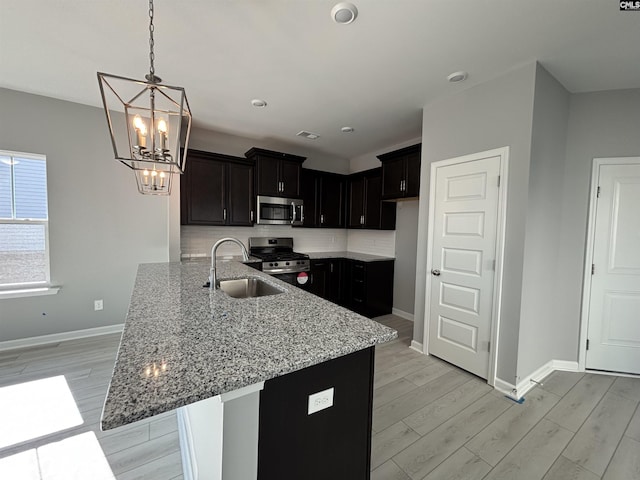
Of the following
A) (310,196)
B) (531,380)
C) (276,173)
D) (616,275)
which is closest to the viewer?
(531,380)

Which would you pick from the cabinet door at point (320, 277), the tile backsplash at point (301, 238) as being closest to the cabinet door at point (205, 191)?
the tile backsplash at point (301, 238)

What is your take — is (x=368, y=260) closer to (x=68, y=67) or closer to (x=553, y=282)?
(x=553, y=282)

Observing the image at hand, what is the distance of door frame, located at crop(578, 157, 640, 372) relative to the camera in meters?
2.55

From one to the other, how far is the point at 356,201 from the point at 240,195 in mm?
2025

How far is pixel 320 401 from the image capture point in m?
1.05

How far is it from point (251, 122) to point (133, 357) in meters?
3.36

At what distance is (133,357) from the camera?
0.85 m

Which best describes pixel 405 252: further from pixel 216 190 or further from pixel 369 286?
pixel 216 190

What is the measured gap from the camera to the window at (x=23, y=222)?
9.25 feet

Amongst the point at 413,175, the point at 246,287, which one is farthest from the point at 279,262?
the point at 413,175

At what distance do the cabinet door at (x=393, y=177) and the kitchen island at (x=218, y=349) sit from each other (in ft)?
8.95

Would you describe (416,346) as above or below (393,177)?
below

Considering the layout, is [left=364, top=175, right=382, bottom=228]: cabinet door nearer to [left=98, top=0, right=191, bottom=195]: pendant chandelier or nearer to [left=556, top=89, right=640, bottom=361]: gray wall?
[left=556, top=89, right=640, bottom=361]: gray wall

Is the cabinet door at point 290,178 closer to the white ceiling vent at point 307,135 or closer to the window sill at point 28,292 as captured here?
the white ceiling vent at point 307,135
